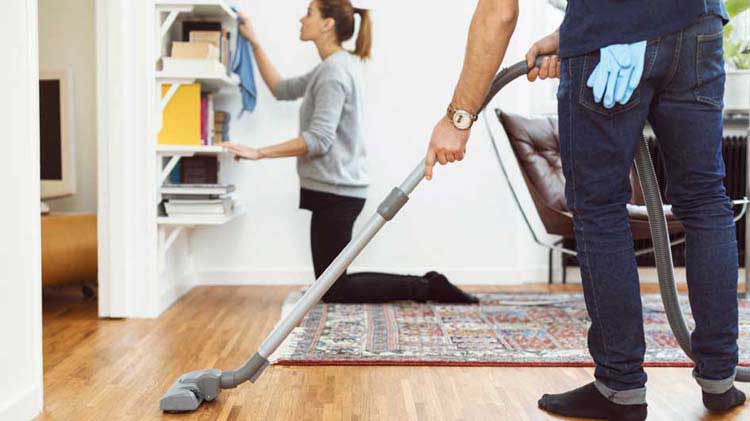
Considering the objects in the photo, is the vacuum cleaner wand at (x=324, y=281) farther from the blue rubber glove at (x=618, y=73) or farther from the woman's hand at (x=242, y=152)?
the woman's hand at (x=242, y=152)

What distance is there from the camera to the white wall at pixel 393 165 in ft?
13.1

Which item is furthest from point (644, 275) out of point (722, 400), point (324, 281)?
point (324, 281)

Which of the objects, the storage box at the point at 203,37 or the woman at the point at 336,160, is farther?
the storage box at the point at 203,37

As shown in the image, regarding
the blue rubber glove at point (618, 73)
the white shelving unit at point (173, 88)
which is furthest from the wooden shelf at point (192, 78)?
the blue rubber glove at point (618, 73)

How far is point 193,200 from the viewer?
3.28 meters

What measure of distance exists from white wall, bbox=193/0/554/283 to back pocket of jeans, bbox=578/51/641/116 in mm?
2443

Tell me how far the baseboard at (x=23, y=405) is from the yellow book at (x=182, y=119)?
1591mm

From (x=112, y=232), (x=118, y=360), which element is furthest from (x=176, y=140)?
(x=118, y=360)

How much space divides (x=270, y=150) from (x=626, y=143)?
178 centimetres

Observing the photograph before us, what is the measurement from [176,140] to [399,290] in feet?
3.13

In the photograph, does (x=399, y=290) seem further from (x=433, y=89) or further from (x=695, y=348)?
(x=695, y=348)

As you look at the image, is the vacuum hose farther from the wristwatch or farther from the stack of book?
the stack of book

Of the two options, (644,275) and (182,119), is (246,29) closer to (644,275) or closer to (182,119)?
(182,119)

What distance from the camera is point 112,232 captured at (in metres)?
3.05
